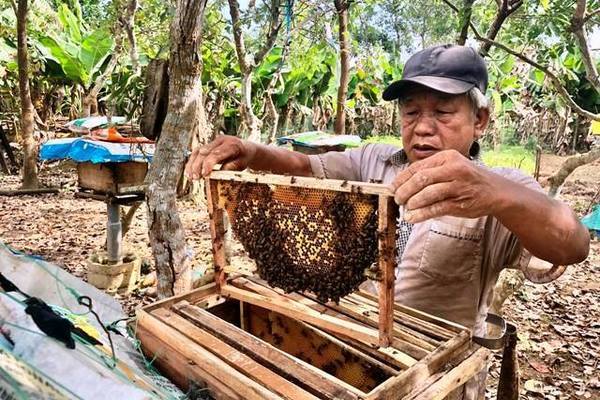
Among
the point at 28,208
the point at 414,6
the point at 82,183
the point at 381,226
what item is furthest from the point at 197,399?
the point at 414,6

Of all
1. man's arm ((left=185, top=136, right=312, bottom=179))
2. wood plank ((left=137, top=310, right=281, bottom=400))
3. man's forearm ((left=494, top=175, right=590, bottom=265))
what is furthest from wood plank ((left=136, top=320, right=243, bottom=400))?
man's forearm ((left=494, top=175, right=590, bottom=265))

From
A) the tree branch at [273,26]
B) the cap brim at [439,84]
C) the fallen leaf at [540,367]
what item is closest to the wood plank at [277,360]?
the cap brim at [439,84]

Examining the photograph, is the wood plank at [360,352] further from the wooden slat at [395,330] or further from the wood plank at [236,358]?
the wood plank at [236,358]

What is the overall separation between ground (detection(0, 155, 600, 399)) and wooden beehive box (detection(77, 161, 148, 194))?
146cm

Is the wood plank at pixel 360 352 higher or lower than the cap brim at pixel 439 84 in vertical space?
lower

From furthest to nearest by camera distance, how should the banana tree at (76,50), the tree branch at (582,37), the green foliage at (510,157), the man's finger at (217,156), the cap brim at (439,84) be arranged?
the green foliage at (510,157) < the banana tree at (76,50) < the tree branch at (582,37) < the man's finger at (217,156) < the cap brim at (439,84)

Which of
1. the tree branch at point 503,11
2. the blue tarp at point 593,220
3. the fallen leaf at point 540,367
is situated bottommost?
the fallen leaf at point 540,367

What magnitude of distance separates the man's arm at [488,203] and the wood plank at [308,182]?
11cm

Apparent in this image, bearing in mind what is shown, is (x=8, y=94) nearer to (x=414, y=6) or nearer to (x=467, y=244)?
(x=467, y=244)

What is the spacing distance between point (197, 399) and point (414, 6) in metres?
41.0

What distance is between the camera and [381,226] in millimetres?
1579

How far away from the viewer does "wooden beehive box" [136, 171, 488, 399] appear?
138 centimetres

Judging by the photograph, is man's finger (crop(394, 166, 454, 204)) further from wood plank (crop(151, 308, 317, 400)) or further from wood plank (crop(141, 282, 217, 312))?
wood plank (crop(141, 282, 217, 312))

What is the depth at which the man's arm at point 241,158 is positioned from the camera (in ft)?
7.29
